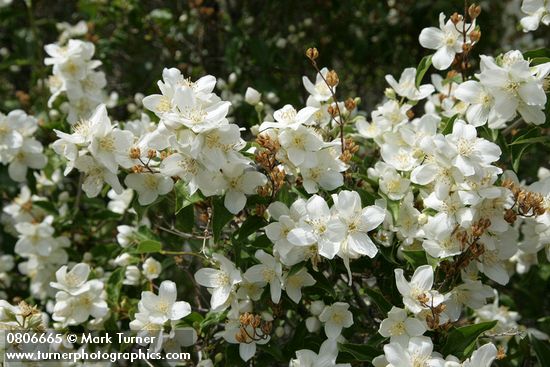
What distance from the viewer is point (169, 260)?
2.46 m

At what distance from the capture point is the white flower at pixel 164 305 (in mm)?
2074

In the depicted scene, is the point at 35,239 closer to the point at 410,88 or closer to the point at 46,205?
the point at 46,205

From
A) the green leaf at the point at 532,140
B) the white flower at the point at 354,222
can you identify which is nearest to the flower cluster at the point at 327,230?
the white flower at the point at 354,222

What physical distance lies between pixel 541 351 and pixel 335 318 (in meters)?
0.75

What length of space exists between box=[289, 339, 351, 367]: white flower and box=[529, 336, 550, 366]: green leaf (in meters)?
0.74

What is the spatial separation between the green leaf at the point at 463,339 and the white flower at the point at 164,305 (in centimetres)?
80

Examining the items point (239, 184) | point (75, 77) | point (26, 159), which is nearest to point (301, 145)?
point (239, 184)

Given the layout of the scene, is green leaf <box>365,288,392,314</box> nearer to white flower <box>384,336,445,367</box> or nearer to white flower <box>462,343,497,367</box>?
white flower <box>384,336,445,367</box>

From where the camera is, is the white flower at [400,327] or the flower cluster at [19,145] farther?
the flower cluster at [19,145]

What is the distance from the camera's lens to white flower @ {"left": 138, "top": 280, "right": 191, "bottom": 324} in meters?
2.07

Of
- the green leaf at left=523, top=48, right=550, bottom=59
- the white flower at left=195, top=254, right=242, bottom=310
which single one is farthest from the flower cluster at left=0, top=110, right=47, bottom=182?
the green leaf at left=523, top=48, right=550, bottom=59

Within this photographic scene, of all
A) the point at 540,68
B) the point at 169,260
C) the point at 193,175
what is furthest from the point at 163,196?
the point at 540,68

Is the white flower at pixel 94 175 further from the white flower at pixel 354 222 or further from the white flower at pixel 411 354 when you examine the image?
the white flower at pixel 411 354

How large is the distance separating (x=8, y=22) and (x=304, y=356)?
9.77 ft
